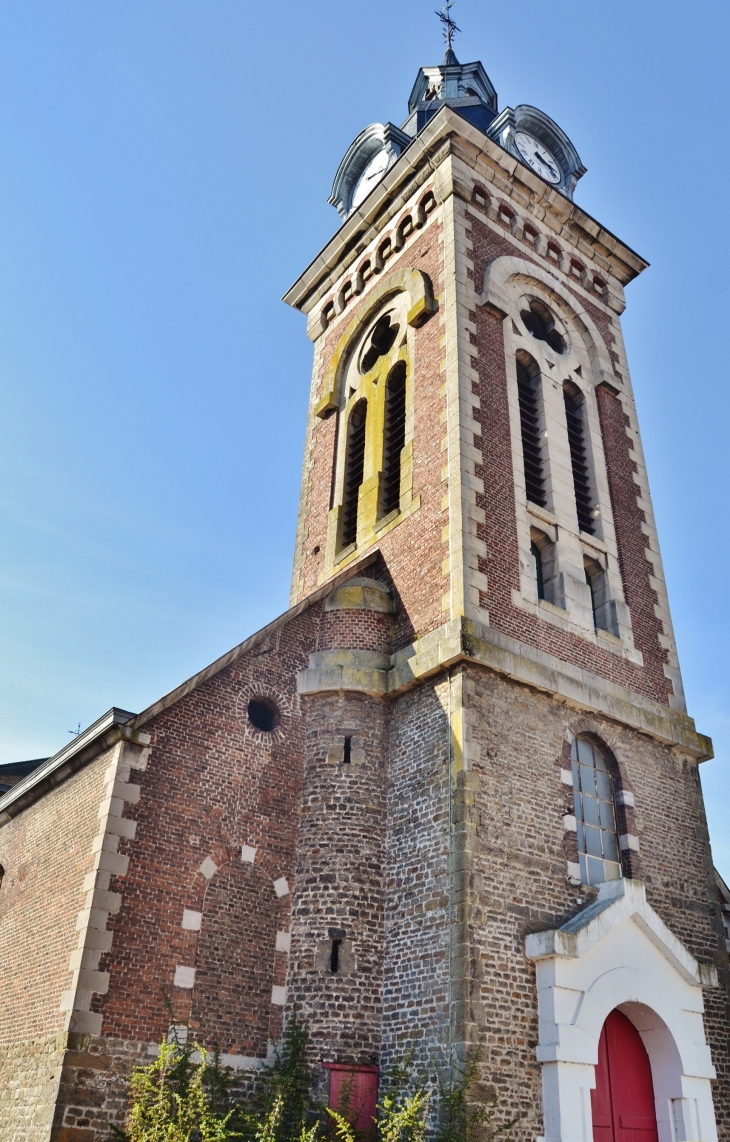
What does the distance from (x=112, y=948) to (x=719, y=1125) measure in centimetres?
773

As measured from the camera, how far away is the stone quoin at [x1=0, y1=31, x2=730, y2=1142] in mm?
10508

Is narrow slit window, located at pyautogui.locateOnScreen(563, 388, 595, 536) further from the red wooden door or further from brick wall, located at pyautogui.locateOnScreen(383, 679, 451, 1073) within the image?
the red wooden door


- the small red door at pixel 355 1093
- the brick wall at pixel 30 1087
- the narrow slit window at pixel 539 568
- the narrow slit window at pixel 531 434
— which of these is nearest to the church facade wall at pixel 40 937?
the brick wall at pixel 30 1087

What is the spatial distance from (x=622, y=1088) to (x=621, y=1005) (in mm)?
892

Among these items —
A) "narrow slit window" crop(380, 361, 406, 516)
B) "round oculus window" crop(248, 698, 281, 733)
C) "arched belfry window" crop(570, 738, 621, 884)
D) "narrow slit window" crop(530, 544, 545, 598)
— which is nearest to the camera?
"arched belfry window" crop(570, 738, 621, 884)

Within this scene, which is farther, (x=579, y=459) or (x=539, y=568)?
(x=579, y=459)

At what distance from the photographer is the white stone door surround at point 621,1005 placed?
10266 mm

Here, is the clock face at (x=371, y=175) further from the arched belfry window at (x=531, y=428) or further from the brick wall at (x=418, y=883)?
the brick wall at (x=418, y=883)

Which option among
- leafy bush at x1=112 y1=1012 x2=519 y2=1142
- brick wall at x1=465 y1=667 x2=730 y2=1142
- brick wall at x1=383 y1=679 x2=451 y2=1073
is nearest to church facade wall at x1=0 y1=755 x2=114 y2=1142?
leafy bush at x1=112 y1=1012 x2=519 y2=1142

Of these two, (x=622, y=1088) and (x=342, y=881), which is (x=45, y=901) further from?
(x=622, y=1088)

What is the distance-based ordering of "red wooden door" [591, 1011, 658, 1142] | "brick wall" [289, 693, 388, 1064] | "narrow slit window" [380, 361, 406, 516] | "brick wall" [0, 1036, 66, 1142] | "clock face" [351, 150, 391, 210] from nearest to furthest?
"brick wall" [0, 1036, 66, 1142]
"red wooden door" [591, 1011, 658, 1142]
"brick wall" [289, 693, 388, 1064]
"narrow slit window" [380, 361, 406, 516]
"clock face" [351, 150, 391, 210]

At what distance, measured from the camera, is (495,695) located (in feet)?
40.5

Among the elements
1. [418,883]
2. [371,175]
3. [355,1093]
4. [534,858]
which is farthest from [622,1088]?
[371,175]

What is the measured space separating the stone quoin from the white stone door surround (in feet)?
0.11
